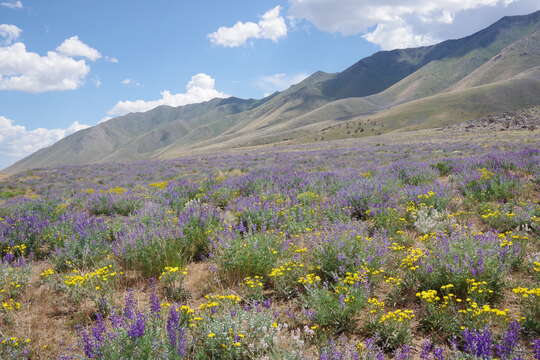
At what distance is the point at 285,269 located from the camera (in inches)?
157

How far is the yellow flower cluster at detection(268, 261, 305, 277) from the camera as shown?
3760mm

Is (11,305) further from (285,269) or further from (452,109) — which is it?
(452,109)

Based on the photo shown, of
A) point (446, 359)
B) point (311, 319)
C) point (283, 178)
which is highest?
point (283, 178)

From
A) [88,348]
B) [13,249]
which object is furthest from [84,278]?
[13,249]

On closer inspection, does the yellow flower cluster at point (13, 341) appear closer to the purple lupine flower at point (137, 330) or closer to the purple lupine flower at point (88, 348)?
the purple lupine flower at point (88, 348)

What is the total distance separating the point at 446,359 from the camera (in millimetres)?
2607

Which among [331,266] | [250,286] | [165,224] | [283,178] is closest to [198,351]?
[250,286]

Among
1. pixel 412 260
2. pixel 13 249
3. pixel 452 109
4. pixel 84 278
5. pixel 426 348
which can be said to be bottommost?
pixel 426 348

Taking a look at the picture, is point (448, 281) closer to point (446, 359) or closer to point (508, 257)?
point (508, 257)

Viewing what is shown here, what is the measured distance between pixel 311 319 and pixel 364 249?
53.5 inches

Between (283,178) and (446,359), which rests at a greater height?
(283,178)

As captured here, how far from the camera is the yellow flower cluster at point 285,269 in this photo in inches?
148

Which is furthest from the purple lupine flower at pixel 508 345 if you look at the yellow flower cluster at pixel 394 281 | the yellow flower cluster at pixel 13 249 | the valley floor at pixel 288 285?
the yellow flower cluster at pixel 13 249

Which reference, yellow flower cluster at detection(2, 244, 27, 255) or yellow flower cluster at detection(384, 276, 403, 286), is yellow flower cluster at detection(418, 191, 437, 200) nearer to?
yellow flower cluster at detection(384, 276, 403, 286)
